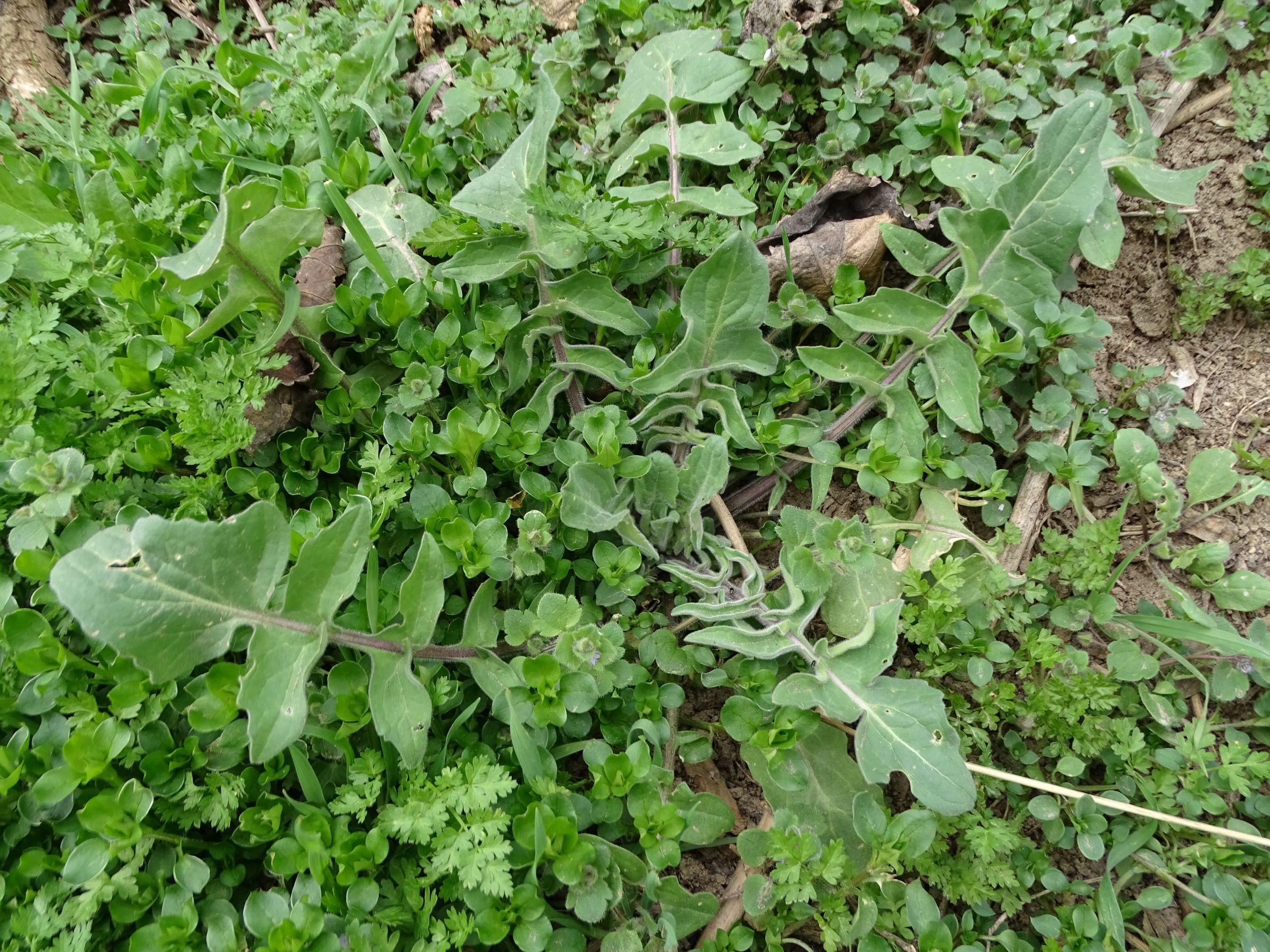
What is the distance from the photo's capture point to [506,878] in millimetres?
1697

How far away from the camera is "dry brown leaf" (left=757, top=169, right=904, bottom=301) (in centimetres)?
260

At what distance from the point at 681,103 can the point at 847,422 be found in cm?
123

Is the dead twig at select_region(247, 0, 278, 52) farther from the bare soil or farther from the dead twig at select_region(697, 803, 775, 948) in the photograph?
the dead twig at select_region(697, 803, 775, 948)

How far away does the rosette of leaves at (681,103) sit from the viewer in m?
2.53

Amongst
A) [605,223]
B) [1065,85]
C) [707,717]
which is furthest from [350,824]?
[1065,85]

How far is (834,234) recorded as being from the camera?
2609 millimetres

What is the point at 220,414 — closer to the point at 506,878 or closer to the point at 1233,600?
the point at 506,878

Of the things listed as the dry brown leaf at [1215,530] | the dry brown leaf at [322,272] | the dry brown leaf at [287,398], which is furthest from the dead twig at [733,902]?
the dry brown leaf at [322,272]

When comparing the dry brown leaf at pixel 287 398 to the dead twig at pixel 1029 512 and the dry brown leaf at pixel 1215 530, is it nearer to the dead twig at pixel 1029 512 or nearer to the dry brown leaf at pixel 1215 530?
the dead twig at pixel 1029 512

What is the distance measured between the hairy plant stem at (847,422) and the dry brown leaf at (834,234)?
35 cm

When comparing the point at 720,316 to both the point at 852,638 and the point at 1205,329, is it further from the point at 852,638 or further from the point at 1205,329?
the point at 1205,329

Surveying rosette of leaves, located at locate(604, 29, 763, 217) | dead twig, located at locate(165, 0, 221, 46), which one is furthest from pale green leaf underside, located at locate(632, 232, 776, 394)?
dead twig, located at locate(165, 0, 221, 46)

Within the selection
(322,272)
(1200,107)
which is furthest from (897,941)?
(1200,107)

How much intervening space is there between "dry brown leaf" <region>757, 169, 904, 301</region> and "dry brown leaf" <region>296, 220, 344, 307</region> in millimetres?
1454
